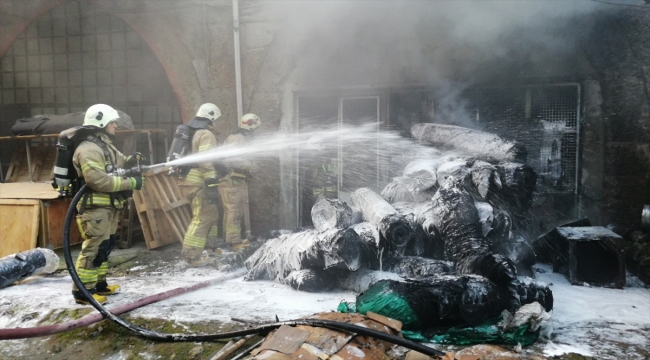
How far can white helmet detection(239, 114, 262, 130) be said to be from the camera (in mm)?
7656

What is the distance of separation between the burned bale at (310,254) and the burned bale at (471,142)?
2.04 metres

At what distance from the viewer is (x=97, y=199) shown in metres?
5.15

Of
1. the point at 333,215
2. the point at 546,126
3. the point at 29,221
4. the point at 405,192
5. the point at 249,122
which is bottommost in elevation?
the point at 29,221

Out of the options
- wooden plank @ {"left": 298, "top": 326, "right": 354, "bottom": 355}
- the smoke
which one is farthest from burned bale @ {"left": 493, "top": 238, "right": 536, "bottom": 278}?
wooden plank @ {"left": 298, "top": 326, "right": 354, "bottom": 355}

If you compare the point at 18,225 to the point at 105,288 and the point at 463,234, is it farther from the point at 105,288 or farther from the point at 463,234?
the point at 463,234

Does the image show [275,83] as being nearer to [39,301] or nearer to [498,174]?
[498,174]

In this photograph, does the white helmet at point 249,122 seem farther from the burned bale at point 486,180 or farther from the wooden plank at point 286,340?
the wooden plank at point 286,340

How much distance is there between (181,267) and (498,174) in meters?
4.47

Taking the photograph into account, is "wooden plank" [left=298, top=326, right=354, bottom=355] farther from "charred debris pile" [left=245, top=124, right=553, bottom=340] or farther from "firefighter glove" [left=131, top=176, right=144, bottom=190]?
"firefighter glove" [left=131, top=176, right=144, bottom=190]

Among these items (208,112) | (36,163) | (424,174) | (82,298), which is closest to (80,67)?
(36,163)

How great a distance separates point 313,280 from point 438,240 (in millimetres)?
1524


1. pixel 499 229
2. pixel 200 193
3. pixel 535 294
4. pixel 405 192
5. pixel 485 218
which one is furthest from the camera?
pixel 200 193

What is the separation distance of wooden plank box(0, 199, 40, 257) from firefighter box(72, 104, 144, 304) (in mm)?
2588

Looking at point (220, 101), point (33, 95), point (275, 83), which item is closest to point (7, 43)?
point (33, 95)
